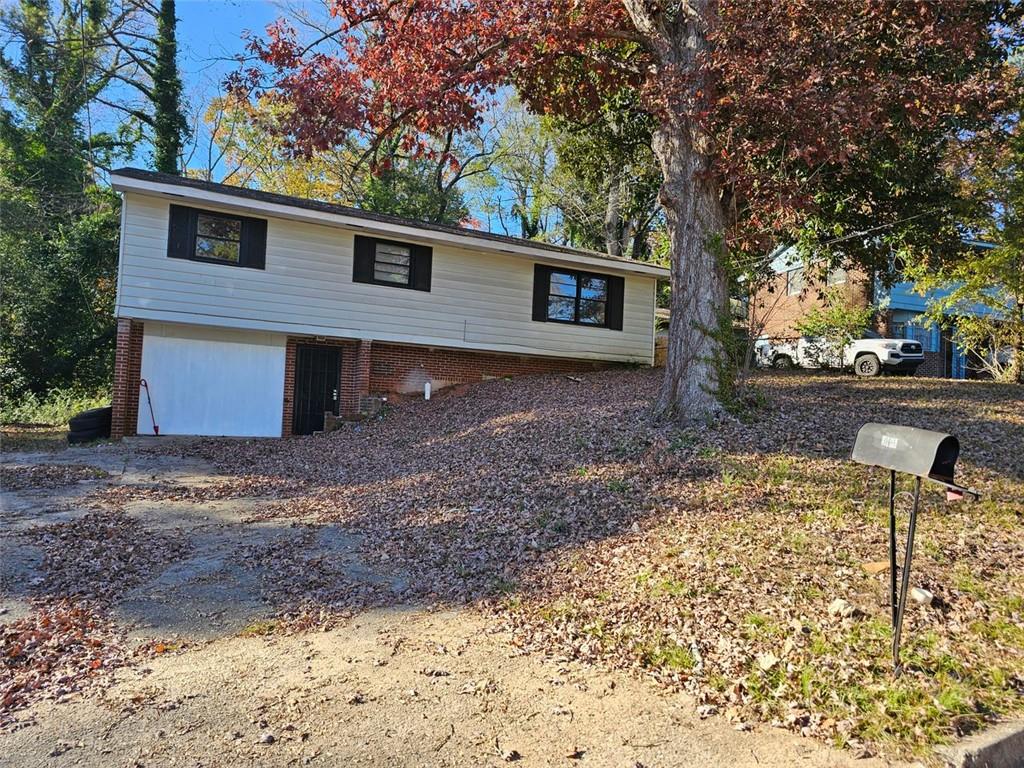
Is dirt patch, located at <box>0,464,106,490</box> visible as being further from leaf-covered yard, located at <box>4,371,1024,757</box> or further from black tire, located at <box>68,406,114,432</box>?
black tire, located at <box>68,406,114,432</box>

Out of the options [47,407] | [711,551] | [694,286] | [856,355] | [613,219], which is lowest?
[47,407]

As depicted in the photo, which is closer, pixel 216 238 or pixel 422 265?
pixel 216 238

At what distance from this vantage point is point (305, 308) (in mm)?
13445

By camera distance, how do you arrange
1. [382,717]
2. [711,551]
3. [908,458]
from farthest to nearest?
[711,551] → [908,458] → [382,717]

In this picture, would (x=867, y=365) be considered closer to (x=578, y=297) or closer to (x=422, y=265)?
(x=578, y=297)

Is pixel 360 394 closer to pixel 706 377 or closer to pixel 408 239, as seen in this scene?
pixel 408 239

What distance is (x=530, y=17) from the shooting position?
835cm

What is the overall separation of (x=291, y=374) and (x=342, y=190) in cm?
1323

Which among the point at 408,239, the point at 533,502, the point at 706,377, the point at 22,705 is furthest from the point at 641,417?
the point at 408,239

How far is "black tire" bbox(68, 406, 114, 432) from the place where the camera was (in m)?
11.9

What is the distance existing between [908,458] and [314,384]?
1260 centimetres

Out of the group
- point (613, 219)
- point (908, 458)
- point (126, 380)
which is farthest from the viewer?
point (613, 219)

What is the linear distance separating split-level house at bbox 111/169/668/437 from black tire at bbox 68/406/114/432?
1.07ft

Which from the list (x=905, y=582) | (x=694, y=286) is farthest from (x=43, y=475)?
(x=905, y=582)
